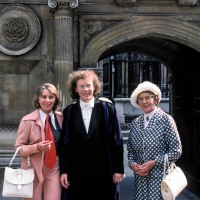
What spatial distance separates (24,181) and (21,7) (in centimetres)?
271

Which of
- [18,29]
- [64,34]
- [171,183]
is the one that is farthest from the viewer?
[18,29]

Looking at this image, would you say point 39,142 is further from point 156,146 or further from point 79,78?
point 156,146

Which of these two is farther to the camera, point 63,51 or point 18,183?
point 63,51

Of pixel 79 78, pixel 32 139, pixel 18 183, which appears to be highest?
pixel 79 78

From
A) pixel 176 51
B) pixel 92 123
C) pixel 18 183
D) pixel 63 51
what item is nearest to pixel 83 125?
pixel 92 123

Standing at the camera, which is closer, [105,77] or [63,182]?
[63,182]

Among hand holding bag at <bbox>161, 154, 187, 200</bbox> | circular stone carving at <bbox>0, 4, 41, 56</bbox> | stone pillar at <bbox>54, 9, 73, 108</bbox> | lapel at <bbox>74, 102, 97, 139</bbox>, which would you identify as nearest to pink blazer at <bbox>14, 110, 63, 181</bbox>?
lapel at <bbox>74, 102, 97, 139</bbox>

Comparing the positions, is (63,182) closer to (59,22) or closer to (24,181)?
(24,181)

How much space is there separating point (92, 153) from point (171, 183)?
0.73 meters

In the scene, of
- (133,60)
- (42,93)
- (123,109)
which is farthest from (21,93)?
(133,60)

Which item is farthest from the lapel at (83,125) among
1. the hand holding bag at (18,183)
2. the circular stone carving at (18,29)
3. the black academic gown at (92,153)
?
the circular stone carving at (18,29)

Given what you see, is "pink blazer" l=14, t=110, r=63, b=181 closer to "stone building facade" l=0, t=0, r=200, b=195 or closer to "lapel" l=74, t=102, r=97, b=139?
"lapel" l=74, t=102, r=97, b=139

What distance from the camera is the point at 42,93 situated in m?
4.44

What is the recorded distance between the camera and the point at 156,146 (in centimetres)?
420
